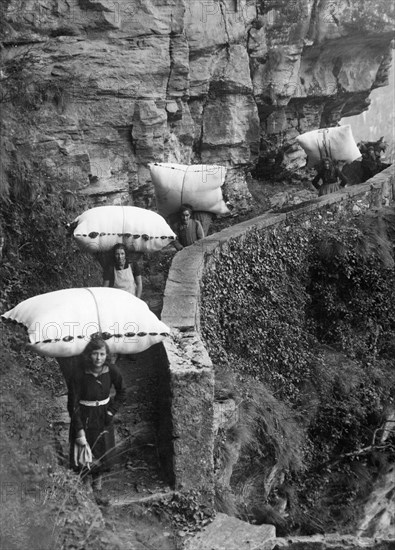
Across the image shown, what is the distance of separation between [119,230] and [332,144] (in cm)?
649

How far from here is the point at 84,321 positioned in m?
6.47

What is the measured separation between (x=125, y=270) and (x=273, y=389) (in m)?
3.11

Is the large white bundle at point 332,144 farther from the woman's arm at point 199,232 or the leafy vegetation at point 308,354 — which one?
the woman's arm at point 199,232

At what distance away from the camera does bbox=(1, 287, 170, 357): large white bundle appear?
20.9ft

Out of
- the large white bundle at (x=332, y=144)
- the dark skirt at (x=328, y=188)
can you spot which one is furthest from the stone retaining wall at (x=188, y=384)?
the dark skirt at (x=328, y=188)

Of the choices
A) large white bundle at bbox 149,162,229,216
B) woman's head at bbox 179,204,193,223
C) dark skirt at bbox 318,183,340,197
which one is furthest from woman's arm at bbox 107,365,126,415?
dark skirt at bbox 318,183,340,197

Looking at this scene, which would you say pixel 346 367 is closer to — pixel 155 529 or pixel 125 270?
pixel 125 270

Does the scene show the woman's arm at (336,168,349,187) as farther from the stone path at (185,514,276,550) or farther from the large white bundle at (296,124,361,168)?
the stone path at (185,514,276,550)

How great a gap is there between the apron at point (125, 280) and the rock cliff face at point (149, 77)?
3.15m

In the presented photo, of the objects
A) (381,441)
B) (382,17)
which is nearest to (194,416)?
(381,441)

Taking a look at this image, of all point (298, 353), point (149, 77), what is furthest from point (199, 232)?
point (149, 77)

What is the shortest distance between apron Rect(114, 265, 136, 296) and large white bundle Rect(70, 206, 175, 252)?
262 mm

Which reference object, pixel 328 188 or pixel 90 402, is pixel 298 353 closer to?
pixel 328 188

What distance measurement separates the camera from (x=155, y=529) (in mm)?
6680
